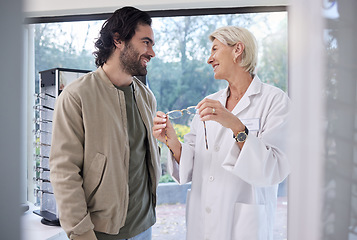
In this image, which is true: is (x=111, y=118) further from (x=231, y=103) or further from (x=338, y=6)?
(x=338, y=6)

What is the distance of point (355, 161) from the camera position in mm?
485

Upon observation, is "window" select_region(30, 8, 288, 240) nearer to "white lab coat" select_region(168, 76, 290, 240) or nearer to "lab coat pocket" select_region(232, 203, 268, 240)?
"white lab coat" select_region(168, 76, 290, 240)

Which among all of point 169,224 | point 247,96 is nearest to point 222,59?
point 247,96

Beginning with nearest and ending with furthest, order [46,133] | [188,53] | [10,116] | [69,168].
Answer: [10,116]
[69,168]
[46,133]
[188,53]

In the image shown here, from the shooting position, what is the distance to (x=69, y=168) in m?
1.35

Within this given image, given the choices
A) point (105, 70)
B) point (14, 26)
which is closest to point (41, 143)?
point (105, 70)

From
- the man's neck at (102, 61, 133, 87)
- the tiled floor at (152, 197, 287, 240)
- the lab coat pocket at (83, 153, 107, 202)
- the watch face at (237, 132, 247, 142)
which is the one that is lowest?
the tiled floor at (152, 197, 287, 240)

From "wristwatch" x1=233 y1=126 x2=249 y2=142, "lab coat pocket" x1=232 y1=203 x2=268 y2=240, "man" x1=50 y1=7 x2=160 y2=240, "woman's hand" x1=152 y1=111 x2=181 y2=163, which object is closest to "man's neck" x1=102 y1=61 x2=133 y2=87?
"man" x1=50 y1=7 x2=160 y2=240

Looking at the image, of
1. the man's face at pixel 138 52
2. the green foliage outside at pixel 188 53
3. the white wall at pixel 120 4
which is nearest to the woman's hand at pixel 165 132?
the man's face at pixel 138 52

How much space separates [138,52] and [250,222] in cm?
100

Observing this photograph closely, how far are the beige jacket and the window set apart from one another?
129 cm

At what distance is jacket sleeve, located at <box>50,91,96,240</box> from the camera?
1.32 meters

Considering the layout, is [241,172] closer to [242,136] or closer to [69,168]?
[242,136]

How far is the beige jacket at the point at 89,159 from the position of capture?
4.38 feet
